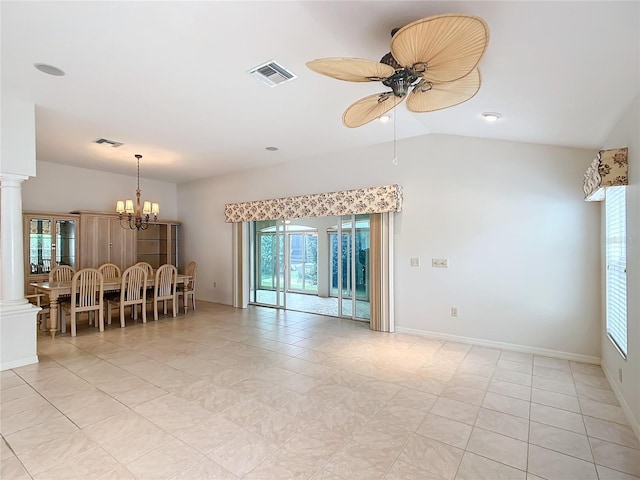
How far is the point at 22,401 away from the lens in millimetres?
2922

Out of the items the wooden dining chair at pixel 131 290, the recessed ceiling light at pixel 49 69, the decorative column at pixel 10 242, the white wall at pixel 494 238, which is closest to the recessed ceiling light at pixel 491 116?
the white wall at pixel 494 238

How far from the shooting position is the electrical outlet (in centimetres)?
479

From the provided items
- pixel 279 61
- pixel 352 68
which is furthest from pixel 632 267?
pixel 279 61

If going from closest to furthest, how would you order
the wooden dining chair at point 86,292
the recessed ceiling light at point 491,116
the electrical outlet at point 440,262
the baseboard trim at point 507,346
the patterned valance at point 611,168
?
the patterned valance at point 611,168
the recessed ceiling light at point 491,116
the baseboard trim at point 507,346
the electrical outlet at point 440,262
the wooden dining chair at point 86,292

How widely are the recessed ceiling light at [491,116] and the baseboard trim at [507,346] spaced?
9.56 feet

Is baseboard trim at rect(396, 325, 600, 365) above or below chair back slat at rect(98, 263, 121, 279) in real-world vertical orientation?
below

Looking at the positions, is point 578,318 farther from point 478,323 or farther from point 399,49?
point 399,49

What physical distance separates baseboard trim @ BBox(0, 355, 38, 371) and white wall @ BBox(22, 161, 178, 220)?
3855 millimetres

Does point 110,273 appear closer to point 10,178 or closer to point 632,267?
point 10,178

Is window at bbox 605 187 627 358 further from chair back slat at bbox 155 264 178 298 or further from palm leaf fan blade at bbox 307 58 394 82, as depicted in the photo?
chair back slat at bbox 155 264 178 298

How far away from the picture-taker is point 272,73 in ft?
10.00

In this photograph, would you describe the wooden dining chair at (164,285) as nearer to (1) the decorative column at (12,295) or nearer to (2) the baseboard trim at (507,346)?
(1) the decorative column at (12,295)

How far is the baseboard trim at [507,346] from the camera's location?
392cm

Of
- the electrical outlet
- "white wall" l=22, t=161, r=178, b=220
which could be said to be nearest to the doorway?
the electrical outlet
